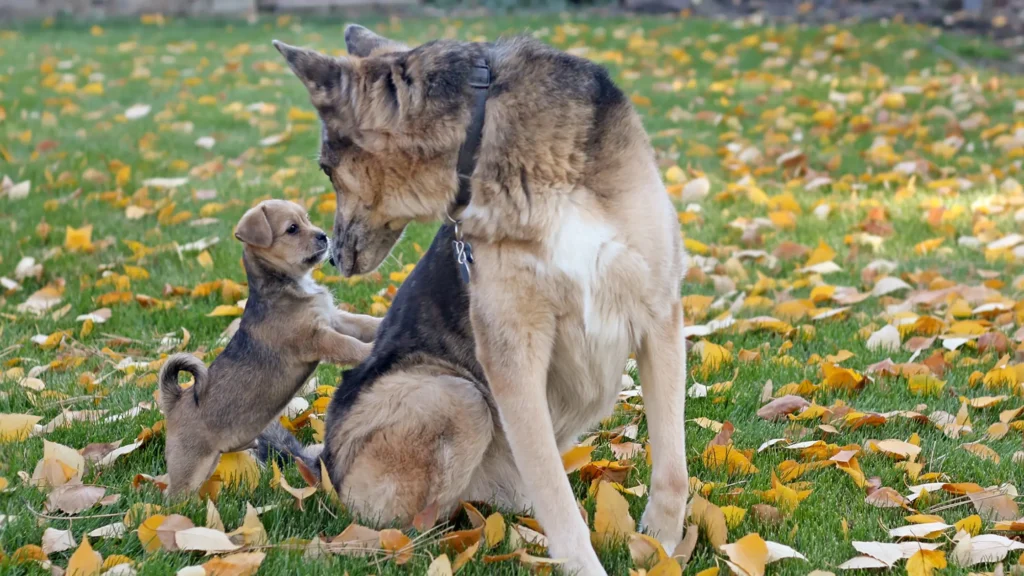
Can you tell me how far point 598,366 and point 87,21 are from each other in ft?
50.8

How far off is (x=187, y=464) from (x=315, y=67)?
161 cm

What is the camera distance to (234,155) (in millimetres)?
9555

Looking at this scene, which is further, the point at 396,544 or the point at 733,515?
the point at 733,515

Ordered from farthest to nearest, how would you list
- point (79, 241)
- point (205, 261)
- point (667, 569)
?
point (79, 241), point (205, 261), point (667, 569)

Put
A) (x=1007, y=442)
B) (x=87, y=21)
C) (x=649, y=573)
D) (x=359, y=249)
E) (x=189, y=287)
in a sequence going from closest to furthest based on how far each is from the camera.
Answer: (x=649, y=573) → (x=359, y=249) → (x=1007, y=442) → (x=189, y=287) → (x=87, y=21)

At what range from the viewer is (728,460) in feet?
13.1

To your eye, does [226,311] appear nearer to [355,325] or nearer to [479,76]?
[355,325]

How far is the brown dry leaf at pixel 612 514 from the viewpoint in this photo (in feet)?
11.6

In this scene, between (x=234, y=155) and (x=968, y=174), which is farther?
(x=234, y=155)

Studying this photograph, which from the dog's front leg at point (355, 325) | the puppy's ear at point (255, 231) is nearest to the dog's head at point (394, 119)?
the puppy's ear at point (255, 231)

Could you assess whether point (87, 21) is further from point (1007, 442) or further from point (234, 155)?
point (1007, 442)

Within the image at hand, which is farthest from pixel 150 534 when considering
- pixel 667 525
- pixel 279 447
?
pixel 667 525

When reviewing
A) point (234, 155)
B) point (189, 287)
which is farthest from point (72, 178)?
point (189, 287)

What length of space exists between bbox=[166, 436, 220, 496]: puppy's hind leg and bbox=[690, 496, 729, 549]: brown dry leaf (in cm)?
183
